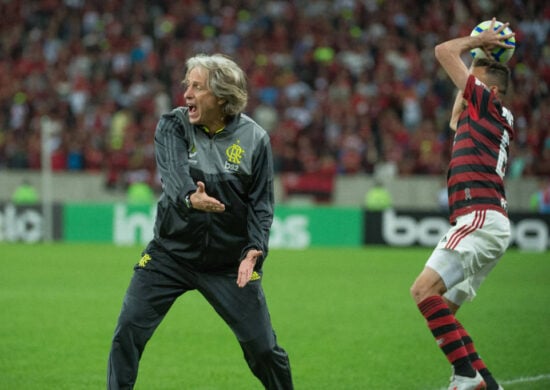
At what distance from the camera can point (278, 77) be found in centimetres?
2641

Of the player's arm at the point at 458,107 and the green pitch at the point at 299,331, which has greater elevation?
the player's arm at the point at 458,107

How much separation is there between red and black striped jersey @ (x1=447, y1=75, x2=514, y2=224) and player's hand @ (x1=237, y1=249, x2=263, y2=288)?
5.27ft

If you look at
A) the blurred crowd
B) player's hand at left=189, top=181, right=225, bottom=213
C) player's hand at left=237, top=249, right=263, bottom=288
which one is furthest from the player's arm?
the blurred crowd

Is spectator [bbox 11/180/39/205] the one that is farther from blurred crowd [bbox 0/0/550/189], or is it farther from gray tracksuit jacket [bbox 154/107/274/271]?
gray tracksuit jacket [bbox 154/107/274/271]

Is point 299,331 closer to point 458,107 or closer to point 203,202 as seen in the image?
point 458,107

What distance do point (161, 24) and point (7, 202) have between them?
28.0 feet

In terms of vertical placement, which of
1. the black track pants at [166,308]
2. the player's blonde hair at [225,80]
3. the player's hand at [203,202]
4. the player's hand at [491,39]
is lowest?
the black track pants at [166,308]

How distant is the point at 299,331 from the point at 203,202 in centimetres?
523

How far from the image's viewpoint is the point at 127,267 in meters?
16.7

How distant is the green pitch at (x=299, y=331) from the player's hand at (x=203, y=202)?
2606 millimetres

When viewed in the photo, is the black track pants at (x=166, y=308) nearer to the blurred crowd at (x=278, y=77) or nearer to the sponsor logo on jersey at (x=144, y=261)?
the sponsor logo on jersey at (x=144, y=261)

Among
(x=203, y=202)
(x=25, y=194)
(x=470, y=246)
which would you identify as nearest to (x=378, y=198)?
(x=25, y=194)

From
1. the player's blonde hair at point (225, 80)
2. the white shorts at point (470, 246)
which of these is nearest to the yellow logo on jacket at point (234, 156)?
the player's blonde hair at point (225, 80)

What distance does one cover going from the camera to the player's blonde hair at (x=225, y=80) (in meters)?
5.36
